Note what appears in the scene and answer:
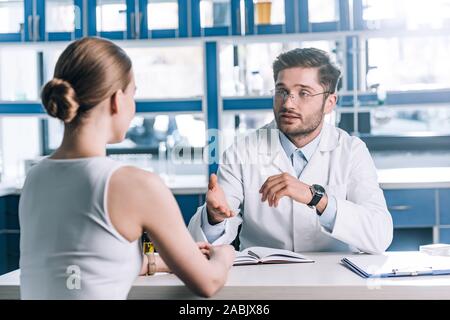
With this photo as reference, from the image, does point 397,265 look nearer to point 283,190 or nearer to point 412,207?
point 283,190

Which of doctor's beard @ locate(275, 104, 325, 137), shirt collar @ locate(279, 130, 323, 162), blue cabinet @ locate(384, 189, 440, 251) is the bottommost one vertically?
blue cabinet @ locate(384, 189, 440, 251)

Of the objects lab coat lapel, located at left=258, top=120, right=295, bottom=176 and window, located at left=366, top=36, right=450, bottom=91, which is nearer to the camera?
lab coat lapel, located at left=258, top=120, right=295, bottom=176

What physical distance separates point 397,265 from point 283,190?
25 centimetres

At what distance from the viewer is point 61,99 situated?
34.1 inches

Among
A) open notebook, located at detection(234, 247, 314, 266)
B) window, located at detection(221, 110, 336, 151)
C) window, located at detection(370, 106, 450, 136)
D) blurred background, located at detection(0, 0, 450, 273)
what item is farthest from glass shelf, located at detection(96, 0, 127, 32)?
open notebook, located at detection(234, 247, 314, 266)

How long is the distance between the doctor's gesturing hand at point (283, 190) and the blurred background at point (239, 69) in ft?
4.28

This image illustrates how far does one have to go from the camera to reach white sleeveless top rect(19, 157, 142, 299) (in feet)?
2.83

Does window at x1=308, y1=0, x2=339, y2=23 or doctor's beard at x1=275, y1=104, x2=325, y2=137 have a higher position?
window at x1=308, y1=0, x2=339, y2=23

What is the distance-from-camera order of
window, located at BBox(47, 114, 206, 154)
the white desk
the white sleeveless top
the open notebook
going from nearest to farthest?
1. the white sleeveless top
2. the white desk
3. the open notebook
4. window, located at BBox(47, 114, 206, 154)

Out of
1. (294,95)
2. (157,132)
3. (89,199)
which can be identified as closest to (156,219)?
(89,199)

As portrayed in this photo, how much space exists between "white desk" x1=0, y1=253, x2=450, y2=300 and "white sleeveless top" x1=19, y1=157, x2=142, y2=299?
7.3 inches

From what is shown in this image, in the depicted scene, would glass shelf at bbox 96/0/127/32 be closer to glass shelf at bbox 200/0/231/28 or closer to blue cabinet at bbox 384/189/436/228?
glass shelf at bbox 200/0/231/28

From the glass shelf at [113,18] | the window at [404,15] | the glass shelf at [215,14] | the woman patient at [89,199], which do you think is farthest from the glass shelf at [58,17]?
the woman patient at [89,199]

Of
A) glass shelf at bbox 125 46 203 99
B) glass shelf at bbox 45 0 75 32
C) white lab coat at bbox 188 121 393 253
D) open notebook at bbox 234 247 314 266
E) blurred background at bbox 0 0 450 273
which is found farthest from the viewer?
glass shelf at bbox 125 46 203 99
